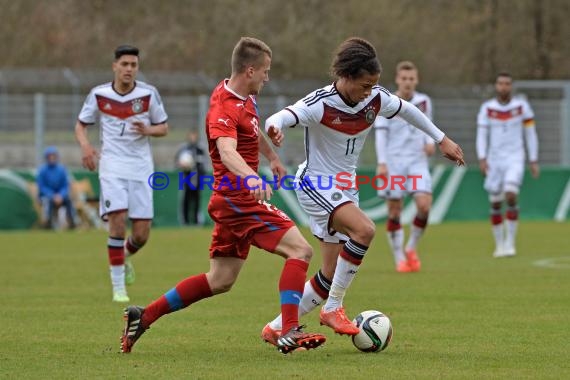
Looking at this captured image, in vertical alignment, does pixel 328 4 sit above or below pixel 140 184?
above

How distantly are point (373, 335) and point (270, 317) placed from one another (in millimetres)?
2244

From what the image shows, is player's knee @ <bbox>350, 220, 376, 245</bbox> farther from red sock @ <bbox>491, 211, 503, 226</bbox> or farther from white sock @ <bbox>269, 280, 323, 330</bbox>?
red sock @ <bbox>491, 211, 503, 226</bbox>

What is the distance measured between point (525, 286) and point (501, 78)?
4957 millimetres

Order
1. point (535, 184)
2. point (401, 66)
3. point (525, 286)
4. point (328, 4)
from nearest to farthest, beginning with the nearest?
1. point (525, 286)
2. point (401, 66)
3. point (535, 184)
4. point (328, 4)

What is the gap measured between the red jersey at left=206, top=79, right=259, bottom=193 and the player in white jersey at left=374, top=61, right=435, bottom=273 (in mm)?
6666

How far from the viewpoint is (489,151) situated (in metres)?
17.4

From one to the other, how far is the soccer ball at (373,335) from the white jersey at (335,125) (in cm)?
99

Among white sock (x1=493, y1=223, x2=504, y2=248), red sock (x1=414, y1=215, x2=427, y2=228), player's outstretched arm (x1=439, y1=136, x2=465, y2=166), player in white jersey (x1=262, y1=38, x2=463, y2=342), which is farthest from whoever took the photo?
white sock (x1=493, y1=223, x2=504, y2=248)

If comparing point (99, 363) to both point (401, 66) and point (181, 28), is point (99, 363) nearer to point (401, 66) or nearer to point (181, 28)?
point (401, 66)

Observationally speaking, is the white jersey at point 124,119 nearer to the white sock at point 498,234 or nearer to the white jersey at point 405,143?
the white jersey at point 405,143

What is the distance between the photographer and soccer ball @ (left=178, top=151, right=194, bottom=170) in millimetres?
25328

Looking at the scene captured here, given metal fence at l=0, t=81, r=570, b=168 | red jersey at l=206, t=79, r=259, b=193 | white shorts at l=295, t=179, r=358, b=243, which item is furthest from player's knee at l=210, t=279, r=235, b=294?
metal fence at l=0, t=81, r=570, b=168

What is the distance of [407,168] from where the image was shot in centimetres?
1483

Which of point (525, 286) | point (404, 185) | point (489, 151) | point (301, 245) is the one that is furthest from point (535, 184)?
point (301, 245)
